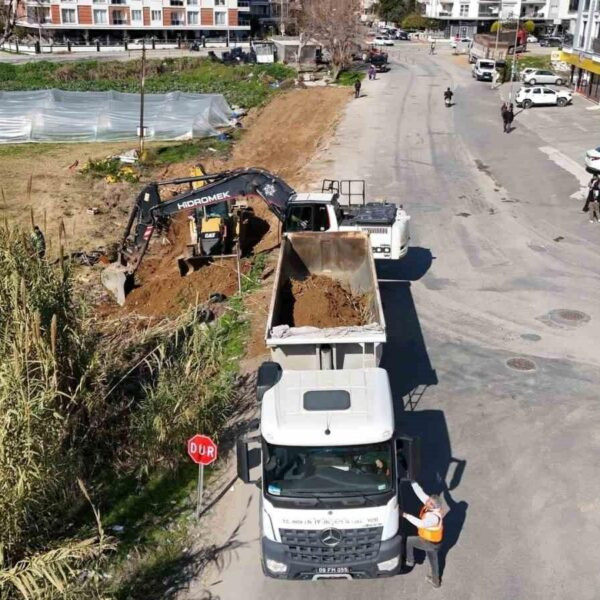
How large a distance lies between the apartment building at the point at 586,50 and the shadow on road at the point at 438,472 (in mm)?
37992

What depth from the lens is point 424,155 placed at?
3594cm

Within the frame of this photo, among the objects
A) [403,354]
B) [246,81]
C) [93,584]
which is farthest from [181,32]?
[93,584]

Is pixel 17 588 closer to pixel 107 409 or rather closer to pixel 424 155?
pixel 107 409

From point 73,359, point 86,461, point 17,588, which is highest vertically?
point 73,359

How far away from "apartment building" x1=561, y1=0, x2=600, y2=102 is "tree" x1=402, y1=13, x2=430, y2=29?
59.0 meters

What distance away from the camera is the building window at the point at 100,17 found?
295 feet

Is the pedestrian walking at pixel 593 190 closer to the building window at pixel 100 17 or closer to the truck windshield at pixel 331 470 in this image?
the truck windshield at pixel 331 470

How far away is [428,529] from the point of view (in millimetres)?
9844

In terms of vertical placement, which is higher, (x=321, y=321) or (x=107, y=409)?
(x=321, y=321)

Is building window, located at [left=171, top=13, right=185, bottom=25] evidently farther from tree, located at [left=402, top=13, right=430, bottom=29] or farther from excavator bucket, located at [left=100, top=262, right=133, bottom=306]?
excavator bucket, located at [left=100, top=262, right=133, bottom=306]

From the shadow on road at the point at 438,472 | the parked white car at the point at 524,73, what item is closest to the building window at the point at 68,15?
the parked white car at the point at 524,73

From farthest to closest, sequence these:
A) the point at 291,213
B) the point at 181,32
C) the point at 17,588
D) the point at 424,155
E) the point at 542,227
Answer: the point at 181,32 → the point at 424,155 → the point at 542,227 → the point at 291,213 → the point at 17,588

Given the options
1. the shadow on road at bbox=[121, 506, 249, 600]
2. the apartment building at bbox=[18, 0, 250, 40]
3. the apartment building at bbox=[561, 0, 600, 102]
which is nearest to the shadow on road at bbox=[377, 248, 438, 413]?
the shadow on road at bbox=[121, 506, 249, 600]

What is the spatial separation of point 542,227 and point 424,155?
1138cm
